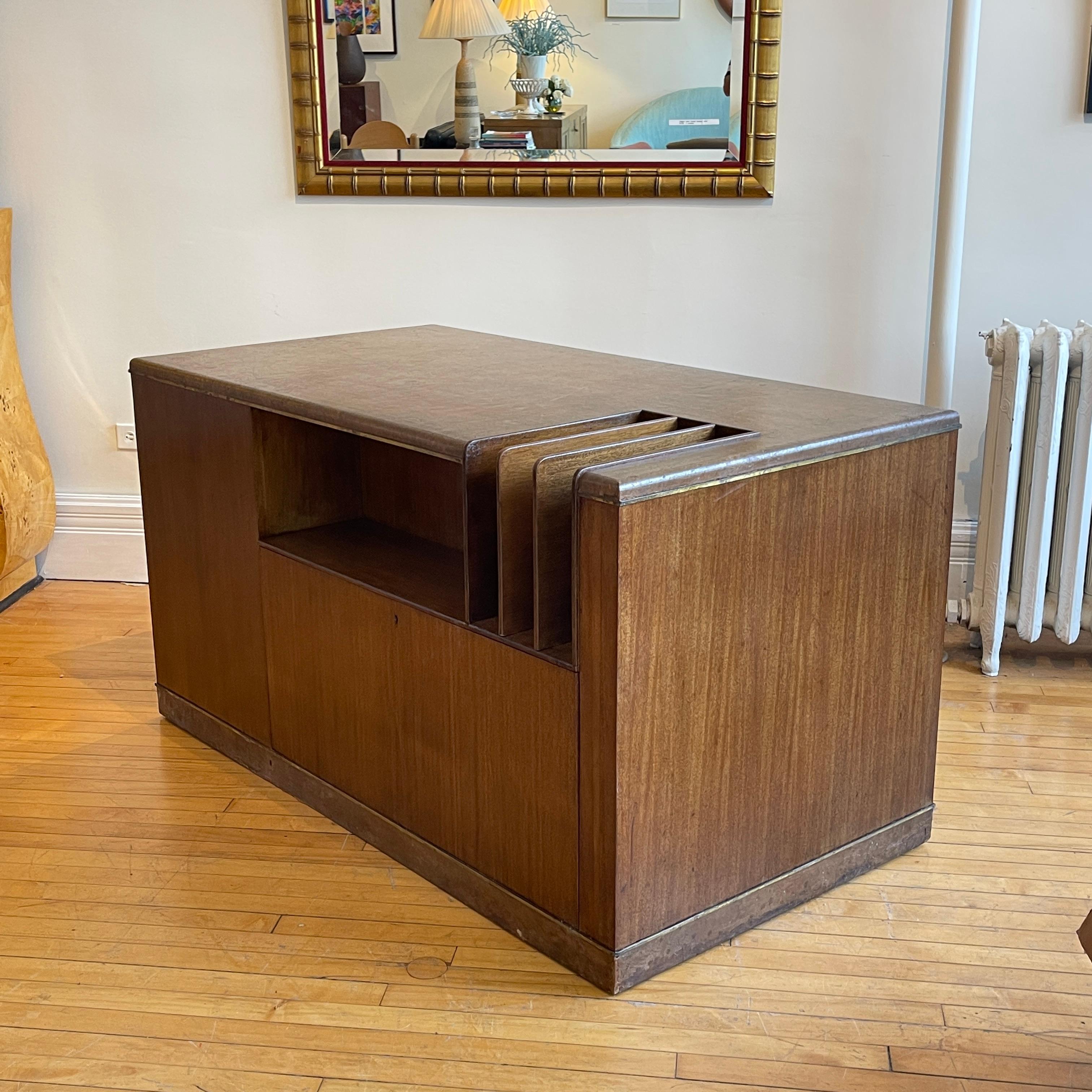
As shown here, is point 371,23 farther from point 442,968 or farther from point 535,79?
point 442,968

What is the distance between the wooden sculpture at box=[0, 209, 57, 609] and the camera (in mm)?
3639

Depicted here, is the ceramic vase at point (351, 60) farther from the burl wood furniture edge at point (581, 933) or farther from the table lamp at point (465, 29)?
the burl wood furniture edge at point (581, 933)

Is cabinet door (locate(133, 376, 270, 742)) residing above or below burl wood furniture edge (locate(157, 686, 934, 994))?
above

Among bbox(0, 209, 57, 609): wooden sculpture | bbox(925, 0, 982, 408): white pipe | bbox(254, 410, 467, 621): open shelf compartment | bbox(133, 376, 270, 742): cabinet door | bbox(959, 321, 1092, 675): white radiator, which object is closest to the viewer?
bbox(254, 410, 467, 621): open shelf compartment

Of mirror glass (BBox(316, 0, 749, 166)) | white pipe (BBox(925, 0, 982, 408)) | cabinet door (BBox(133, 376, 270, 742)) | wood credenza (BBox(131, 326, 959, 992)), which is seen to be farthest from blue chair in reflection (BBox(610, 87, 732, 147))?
cabinet door (BBox(133, 376, 270, 742))

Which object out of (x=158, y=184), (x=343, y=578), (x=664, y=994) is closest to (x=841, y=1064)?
(x=664, y=994)

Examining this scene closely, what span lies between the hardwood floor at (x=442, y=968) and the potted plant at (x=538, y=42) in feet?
6.72

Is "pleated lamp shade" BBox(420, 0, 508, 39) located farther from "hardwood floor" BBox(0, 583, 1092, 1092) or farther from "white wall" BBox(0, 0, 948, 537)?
"hardwood floor" BBox(0, 583, 1092, 1092)

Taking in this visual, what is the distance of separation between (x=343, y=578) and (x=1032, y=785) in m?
1.48

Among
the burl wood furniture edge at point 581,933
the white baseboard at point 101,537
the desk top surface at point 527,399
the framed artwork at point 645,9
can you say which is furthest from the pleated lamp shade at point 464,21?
the burl wood furniture edge at point 581,933

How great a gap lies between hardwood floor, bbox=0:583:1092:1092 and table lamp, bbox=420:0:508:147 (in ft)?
6.40

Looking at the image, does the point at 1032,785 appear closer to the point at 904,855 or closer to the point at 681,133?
the point at 904,855

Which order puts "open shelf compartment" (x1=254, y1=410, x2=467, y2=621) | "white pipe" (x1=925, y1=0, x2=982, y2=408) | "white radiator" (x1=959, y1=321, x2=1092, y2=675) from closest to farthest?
"open shelf compartment" (x1=254, y1=410, x2=467, y2=621), "white radiator" (x1=959, y1=321, x2=1092, y2=675), "white pipe" (x1=925, y1=0, x2=982, y2=408)

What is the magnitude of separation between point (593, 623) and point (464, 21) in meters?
2.32
